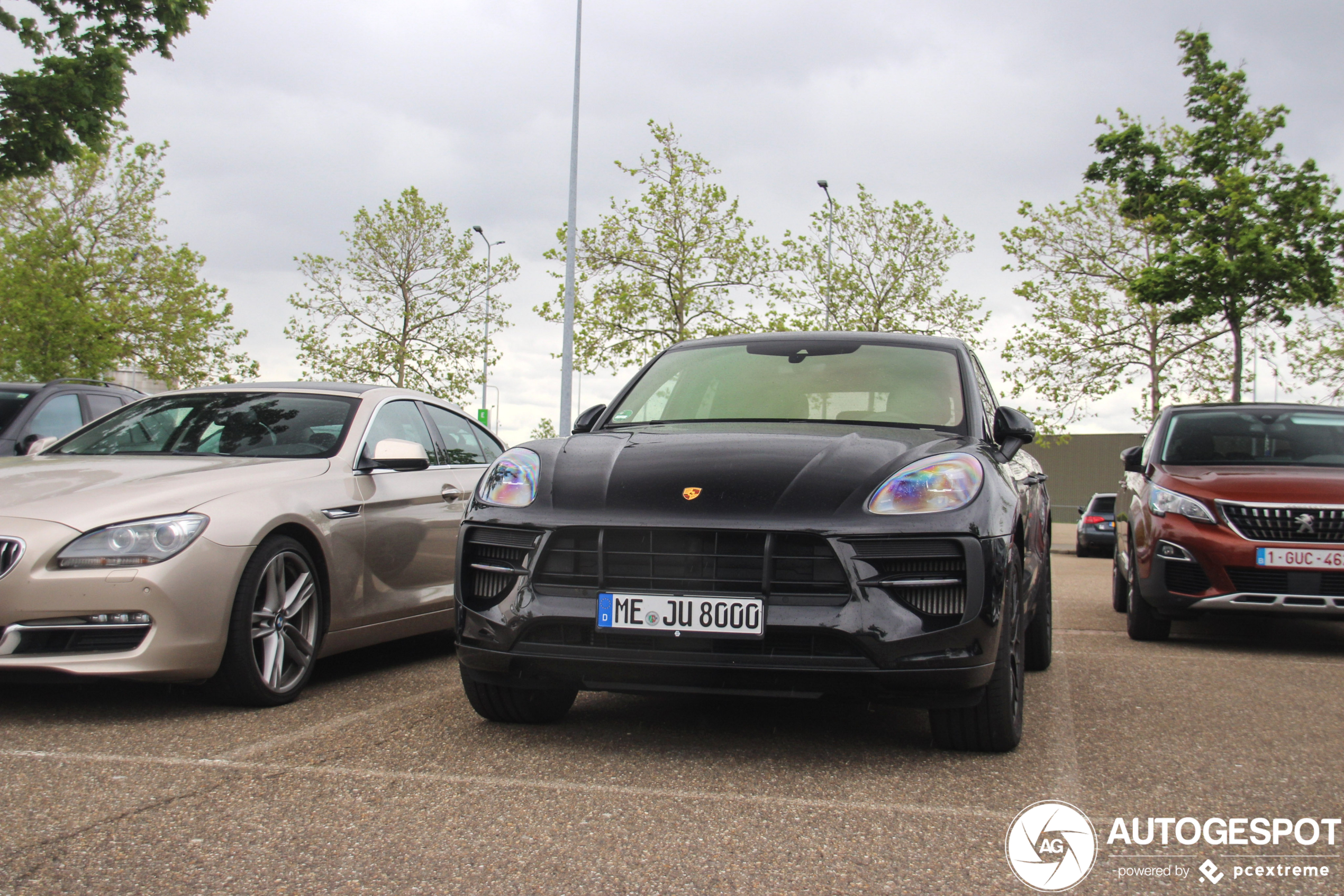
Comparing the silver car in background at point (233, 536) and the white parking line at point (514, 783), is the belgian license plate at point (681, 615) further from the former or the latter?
the silver car in background at point (233, 536)

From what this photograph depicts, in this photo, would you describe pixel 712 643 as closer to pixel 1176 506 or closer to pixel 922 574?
pixel 922 574

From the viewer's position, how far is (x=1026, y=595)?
4230 mm

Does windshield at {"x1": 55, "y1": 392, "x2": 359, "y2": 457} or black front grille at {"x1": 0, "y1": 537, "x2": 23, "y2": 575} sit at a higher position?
windshield at {"x1": 55, "y1": 392, "x2": 359, "y2": 457}

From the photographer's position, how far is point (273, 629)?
459cm

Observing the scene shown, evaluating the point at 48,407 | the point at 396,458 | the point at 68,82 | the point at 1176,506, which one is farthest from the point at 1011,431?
the point at 68,82

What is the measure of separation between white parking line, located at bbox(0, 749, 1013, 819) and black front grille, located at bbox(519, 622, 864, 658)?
409mm

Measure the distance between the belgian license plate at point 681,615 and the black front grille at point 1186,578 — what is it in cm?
444

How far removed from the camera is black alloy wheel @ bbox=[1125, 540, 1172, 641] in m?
7.25

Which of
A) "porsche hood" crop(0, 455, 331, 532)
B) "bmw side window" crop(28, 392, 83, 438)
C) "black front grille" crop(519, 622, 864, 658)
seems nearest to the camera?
"black front grille" crop(519, 622, 864, 658)

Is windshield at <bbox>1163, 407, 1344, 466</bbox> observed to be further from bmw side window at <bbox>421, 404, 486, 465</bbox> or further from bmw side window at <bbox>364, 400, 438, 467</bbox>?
bmw side window at <bbox>364, 400, 438, 467</bbox>

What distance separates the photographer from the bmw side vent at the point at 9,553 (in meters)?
4.04

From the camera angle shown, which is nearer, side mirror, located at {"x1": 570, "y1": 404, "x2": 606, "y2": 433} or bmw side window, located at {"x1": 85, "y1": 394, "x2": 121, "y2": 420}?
side mirror, located at {"x1": 570, "y1": 404, "x2": 606, "y2": 433}

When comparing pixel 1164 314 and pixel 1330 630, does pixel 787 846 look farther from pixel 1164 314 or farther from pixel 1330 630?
pixel 1164 314

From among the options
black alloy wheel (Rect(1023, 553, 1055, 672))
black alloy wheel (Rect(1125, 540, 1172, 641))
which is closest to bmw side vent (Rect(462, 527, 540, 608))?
black alloy wheel (Rect(1023, 553, 1055, 672))
